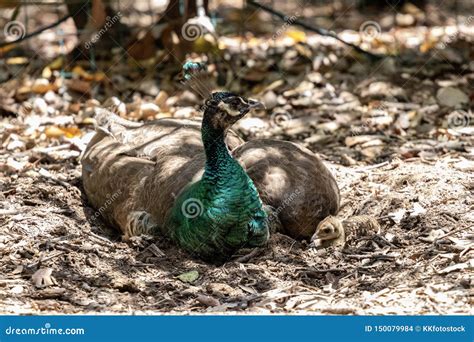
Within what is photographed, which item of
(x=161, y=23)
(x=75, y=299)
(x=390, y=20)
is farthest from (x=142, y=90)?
(x=75, y=299)

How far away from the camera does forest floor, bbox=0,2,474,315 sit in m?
5.33

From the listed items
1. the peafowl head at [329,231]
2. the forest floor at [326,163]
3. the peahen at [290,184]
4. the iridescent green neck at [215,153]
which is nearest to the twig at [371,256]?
the forest floor at [326,163]

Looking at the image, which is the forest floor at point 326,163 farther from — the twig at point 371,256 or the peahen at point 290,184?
the peahen at point 290,184

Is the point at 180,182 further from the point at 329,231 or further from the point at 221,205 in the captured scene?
the point at 329,231

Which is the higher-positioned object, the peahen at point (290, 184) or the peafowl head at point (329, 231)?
the peahen at point (290, 184)

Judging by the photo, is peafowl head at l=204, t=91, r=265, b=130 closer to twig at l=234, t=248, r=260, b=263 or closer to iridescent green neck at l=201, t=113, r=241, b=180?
iridescent green neck at l=201, t=113, r=241, b=180

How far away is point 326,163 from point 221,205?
2.04 meters

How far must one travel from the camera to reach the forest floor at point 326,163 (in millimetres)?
5332

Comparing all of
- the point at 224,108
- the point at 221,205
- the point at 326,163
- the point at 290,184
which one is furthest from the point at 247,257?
the point at 326,163

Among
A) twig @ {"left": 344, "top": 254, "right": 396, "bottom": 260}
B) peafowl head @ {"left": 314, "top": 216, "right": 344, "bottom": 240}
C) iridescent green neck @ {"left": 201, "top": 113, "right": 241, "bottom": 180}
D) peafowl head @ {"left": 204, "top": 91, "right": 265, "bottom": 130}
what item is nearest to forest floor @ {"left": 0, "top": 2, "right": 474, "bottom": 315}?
twig @ {"left": 344, "top": 254, "right": 396, "bottom": 260}

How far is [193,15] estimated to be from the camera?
375 inches

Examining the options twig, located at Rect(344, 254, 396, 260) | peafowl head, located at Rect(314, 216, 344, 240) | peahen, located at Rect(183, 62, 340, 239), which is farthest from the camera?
peahen, located at Rect(183, 62, 340, 239)

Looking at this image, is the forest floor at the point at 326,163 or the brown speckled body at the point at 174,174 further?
the brown speckled body at the point at 174,174

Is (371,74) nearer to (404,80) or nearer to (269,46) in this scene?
(404,80)
